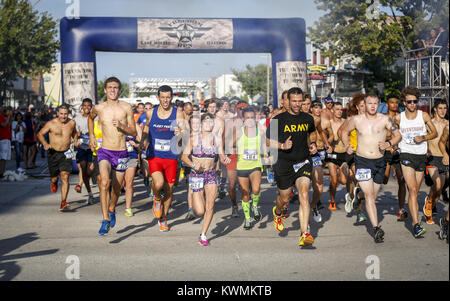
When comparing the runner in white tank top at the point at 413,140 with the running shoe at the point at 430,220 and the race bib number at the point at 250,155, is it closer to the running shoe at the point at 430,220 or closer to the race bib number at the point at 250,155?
the running shoe at the point at 430,220

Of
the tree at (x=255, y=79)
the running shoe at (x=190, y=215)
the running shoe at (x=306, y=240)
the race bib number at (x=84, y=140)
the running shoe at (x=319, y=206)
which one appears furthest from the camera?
the tree at (x=255, y=79)

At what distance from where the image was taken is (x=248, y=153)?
809cm

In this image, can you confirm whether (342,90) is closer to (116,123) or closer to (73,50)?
(73,50)

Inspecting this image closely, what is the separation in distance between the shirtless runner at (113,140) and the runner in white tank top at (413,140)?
3678 mm

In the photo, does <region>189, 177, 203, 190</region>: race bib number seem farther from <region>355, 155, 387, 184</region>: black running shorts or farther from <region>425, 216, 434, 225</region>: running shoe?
<region>425, 216, 434, 225</region>: running shoe

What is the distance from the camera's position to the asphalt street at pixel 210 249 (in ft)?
17.6

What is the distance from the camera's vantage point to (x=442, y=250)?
633cm

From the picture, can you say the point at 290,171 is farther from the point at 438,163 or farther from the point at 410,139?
the point at 438,163

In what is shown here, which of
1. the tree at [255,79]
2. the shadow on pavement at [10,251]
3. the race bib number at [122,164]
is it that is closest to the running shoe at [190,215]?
the race bib number at [122,164]

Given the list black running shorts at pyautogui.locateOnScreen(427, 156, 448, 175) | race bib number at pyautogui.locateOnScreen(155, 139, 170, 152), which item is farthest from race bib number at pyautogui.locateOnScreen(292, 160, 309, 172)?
black running shorts at pyautogui.locateOnScreen(427, 156, 448, 175)

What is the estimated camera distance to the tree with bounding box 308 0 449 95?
927 inches

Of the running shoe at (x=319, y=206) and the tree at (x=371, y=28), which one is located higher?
the tree at (x=371, y=28)
